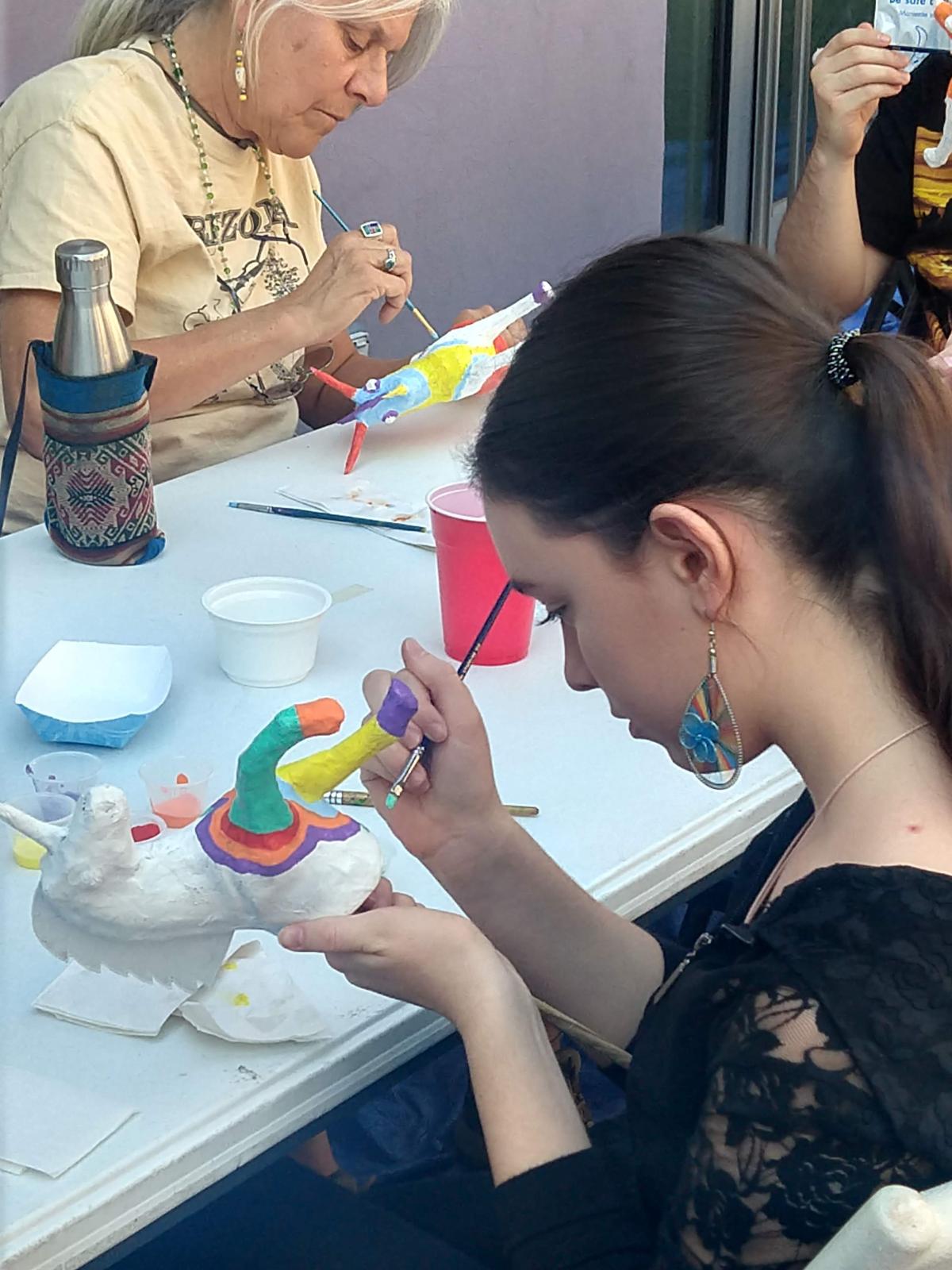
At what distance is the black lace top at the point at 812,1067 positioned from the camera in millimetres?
774

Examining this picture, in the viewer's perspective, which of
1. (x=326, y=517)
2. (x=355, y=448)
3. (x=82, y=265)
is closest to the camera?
(x=82, y=265)

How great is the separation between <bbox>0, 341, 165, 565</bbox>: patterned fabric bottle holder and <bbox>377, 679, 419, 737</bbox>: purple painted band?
0.70 metres

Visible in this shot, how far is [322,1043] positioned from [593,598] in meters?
0.35

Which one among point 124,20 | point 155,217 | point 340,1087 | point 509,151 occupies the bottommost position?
point 509,151

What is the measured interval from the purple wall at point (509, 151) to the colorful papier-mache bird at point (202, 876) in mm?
2410

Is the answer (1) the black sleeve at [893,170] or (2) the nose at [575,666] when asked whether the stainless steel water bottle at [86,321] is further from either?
(1) the black sleeve at [893,170]

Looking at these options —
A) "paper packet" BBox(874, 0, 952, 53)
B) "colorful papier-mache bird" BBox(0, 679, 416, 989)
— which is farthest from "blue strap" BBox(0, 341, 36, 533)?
"paper packet" BBox(874, 0, 952, 53)

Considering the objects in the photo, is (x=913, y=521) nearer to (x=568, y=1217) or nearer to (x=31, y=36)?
(x=568, y=1217)

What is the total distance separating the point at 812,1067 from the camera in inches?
30.8

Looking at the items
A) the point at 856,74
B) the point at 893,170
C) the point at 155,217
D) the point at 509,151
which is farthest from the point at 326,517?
the point at 509,151

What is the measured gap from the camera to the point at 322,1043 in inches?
37.9

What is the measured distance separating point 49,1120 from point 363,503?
1.06 meters

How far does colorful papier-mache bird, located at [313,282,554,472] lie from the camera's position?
196 cm

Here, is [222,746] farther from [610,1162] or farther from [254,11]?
[254,11]
